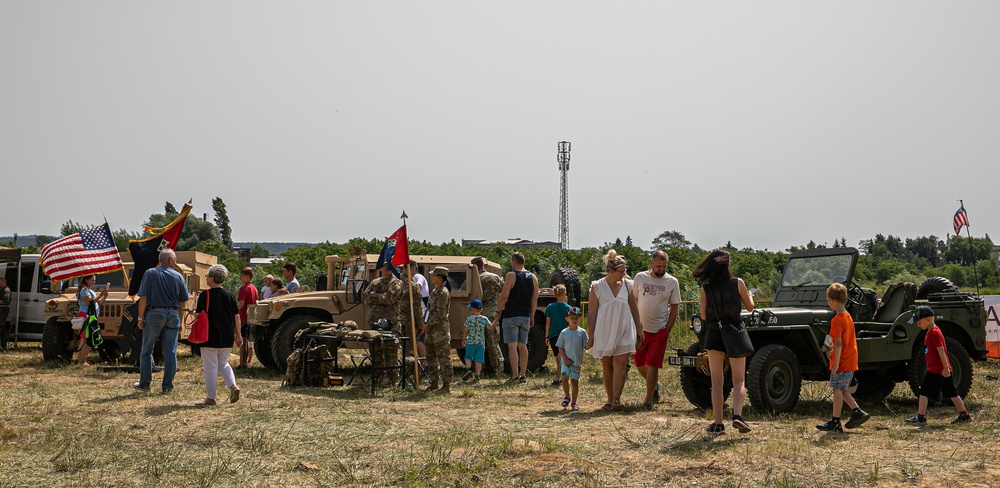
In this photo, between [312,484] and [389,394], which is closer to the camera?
[312,484]

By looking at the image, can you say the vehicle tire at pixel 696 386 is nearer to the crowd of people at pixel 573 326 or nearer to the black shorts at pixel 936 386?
the crowd of people at pixel 573 326

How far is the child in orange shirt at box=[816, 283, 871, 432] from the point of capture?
8.48 m

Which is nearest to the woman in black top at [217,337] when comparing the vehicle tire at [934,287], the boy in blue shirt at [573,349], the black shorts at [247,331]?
the boy in blue shirt at [573,349]

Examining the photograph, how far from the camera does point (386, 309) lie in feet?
41.0

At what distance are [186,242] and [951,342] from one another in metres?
74.7

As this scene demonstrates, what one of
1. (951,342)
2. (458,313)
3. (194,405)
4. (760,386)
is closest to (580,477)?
(760,386)

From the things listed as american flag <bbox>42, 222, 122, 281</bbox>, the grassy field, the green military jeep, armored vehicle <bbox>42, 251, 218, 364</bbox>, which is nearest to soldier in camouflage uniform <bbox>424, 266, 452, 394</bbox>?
the grassy field

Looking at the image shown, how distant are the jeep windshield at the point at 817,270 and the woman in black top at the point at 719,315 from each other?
3.61 m

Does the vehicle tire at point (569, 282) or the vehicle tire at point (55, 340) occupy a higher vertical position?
the vehicle tire at point (569, 282)

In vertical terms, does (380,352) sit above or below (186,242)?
below

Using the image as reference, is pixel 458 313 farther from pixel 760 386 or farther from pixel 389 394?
pixel 760 386

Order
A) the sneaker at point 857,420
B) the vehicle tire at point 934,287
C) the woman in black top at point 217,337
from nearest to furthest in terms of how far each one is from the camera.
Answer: the sneaker at point 857,420 < the woman in black top at point 217,337 < the vehicle tire at point 934,287

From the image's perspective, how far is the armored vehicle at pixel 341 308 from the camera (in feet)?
44.3

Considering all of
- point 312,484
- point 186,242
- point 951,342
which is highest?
point 186,242
